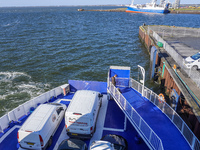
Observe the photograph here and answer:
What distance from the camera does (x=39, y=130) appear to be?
362 inches

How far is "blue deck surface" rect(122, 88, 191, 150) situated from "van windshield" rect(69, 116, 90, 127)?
3633 mm

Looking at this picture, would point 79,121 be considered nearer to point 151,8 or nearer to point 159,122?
point 159,122

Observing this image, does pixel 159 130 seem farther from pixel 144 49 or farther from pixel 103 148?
pixel 144 49

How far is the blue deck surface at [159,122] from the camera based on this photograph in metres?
9.05

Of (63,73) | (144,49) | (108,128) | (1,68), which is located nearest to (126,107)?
(108,128)

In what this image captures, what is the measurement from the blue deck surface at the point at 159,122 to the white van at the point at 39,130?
5679 mm

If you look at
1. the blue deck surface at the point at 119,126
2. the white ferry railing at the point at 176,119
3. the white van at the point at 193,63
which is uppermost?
the white van at the point at 193,63

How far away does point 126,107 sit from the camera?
11211mm

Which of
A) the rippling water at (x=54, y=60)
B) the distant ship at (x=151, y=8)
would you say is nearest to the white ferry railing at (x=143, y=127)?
the rippling water at (x=54, y=60)

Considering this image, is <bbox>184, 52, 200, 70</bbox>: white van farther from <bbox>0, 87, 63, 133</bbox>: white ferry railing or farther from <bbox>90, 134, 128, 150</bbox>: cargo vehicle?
<bbox>0, 87, 63, 133</bbox>: white ferry railing

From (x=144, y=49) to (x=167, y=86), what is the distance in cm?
2039

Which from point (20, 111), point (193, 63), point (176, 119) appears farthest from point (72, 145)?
point (193, 63)

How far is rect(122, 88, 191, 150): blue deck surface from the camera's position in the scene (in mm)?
9055

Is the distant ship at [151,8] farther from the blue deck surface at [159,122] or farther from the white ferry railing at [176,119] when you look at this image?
the blue deck surface at [159,122]
